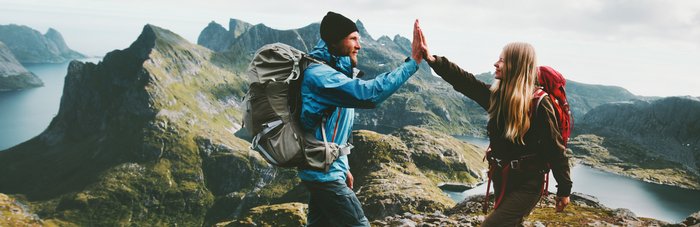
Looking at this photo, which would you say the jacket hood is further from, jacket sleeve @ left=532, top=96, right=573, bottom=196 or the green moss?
the green moss

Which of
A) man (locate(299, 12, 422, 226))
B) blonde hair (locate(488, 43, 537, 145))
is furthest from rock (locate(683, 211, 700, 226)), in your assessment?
man (locate(299, 12, 422, 226))

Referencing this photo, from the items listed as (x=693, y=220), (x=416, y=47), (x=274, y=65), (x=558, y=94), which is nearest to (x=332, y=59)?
(x=274, y=65)

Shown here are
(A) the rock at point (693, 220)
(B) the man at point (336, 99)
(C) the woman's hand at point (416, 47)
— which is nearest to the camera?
(B) the man at point (336, 99)

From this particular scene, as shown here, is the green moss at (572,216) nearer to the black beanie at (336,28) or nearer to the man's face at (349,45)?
the man's face at (349,45)

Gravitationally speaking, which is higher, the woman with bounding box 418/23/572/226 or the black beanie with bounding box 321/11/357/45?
the black beanie with bounding box 321/11/357/45

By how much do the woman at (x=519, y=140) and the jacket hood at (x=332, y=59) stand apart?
1.43m

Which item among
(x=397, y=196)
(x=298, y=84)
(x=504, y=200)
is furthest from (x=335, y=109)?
(x=397, y=196)

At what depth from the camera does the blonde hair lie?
706cm

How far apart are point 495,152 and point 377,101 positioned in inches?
120

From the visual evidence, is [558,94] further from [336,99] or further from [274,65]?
[274,65]

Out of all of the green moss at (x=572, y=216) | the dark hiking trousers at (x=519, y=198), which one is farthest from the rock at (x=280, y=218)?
the dark hiking trousers at (x=519, y=198)

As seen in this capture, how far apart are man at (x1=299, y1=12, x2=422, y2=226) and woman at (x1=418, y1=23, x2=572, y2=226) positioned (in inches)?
54.9

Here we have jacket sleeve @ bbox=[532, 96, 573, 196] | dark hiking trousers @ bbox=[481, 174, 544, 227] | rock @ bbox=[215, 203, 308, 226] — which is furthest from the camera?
rock @ bbox=[215, 203, 308, 226]

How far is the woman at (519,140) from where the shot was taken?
7.12 meters
